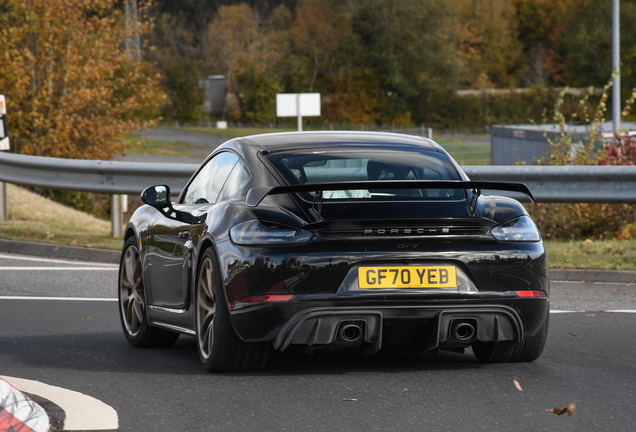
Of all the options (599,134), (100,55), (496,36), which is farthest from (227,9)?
(599,134)

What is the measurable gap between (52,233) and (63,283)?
3962 millimetres

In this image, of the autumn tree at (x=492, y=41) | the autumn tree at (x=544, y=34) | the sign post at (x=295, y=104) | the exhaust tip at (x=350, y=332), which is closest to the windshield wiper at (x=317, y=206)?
the exhaust tip at (x=350, y=332)

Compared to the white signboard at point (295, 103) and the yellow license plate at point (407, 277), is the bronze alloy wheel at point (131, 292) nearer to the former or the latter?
the yellow license plate at point (407, 277)

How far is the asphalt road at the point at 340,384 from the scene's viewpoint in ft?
15.5

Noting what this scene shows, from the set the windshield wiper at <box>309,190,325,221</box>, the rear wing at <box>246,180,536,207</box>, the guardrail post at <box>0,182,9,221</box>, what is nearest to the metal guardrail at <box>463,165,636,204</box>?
the rear wing at <box>246,180,536,207</box>

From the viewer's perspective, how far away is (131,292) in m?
7.36

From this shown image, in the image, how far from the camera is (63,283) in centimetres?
1014

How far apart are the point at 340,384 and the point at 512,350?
3.81ft

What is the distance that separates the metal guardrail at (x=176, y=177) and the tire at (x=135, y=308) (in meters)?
5.22

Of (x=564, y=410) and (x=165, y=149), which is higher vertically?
(x=564, y=410)

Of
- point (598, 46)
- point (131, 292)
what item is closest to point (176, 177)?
point (131, 292)

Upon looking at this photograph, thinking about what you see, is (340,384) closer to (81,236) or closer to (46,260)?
(46,260)

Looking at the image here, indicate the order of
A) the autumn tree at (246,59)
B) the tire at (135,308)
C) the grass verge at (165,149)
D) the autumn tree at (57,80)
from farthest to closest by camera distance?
the autumn tree at (246,59), the grass verge at (165,149), the autumn tree at (57,80), the tire at (135,308)

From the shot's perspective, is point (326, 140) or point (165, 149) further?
point (165, 149)
